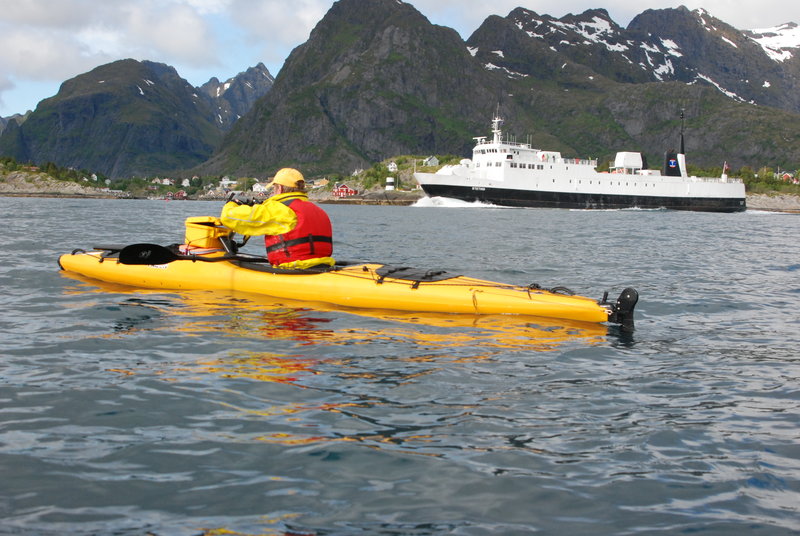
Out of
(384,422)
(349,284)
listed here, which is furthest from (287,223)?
(384,422)

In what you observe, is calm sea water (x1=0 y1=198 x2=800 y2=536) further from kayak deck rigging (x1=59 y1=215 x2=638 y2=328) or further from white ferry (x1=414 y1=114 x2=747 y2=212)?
white ferry (x1=414 y1=114 x2=747 y2=212)

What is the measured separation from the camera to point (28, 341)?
8.36m

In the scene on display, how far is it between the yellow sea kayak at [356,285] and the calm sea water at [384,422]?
1.08ft

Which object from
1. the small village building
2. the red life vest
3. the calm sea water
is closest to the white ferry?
the red life vest

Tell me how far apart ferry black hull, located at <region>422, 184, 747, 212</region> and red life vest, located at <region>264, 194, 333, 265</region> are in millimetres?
64951

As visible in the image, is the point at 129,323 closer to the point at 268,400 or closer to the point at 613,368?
the point at 268,400

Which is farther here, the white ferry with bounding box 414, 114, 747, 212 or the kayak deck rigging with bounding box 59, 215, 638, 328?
the white ferry with bounding box 414, 114, 747, 212

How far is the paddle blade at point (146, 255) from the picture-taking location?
41.3 feet

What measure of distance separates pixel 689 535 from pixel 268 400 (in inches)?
150

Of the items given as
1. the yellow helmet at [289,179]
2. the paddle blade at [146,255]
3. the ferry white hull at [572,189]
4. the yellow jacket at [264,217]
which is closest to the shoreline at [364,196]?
the ferry white hull at [572,189]

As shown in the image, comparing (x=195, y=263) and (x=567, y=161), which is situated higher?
(x=567, y=161)

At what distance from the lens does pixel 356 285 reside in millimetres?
10828

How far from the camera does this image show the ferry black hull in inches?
2958

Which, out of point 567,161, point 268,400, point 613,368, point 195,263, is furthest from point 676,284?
point 567,161
